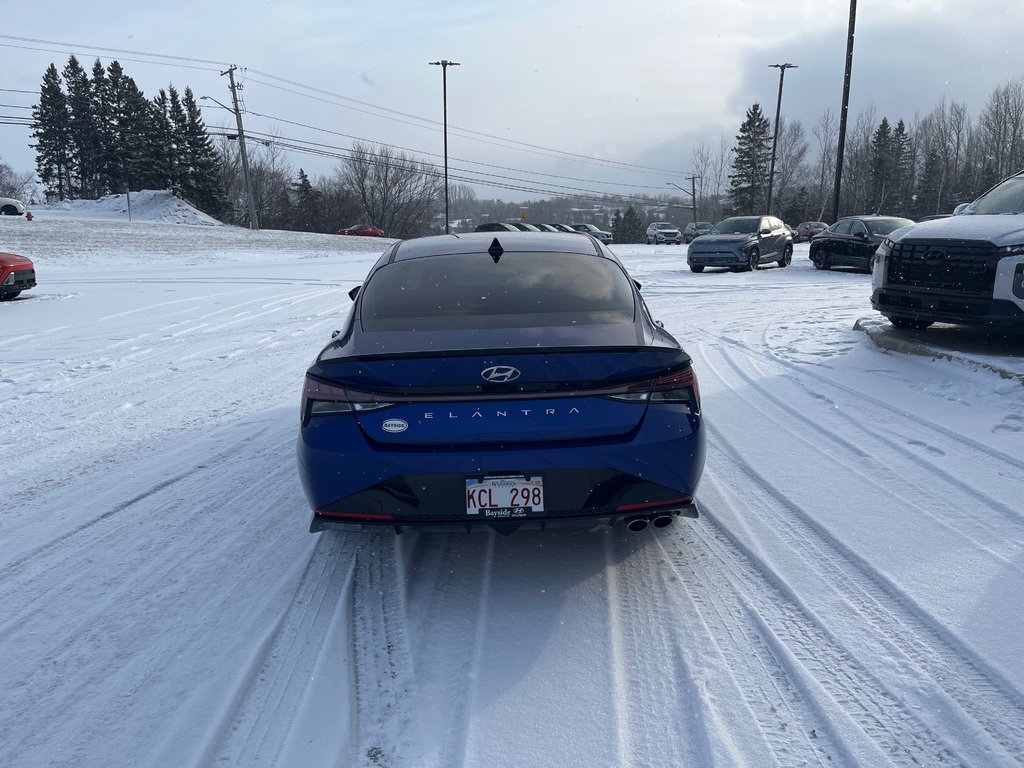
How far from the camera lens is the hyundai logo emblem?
3164 millimetres

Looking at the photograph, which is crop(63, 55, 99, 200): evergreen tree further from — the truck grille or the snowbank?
the truck grille

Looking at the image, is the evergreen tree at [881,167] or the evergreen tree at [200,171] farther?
the evergreen tree at [881,167]

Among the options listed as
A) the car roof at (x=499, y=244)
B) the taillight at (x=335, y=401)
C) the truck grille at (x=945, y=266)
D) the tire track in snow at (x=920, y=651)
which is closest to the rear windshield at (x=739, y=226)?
the truck grille at (x=945, y=266)

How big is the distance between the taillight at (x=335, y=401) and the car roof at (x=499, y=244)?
4.81 ft

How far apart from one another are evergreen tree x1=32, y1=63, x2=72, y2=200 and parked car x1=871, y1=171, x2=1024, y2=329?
8781cm

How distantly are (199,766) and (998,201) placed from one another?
9833mm

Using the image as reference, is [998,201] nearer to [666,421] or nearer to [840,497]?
[840,497]

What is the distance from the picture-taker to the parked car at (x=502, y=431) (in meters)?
3.14

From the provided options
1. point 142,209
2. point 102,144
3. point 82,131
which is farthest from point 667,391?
point 82,131

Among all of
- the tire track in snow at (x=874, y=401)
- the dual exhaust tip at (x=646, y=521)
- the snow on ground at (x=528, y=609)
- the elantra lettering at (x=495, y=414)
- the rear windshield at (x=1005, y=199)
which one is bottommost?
the snow on ground at (x=528, y=609)

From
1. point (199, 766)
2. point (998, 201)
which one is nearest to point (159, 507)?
point (199, 766)

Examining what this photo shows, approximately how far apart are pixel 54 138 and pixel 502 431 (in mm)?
94320

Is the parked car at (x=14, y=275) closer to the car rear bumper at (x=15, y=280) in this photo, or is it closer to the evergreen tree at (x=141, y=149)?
the car rear bumper at (x=15, y=280)

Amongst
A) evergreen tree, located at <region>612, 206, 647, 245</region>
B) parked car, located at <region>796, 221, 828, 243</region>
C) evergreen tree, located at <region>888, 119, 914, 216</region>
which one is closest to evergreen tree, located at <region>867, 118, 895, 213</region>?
evergreen tree, located at <region>888, 119, 914, 216</region>
